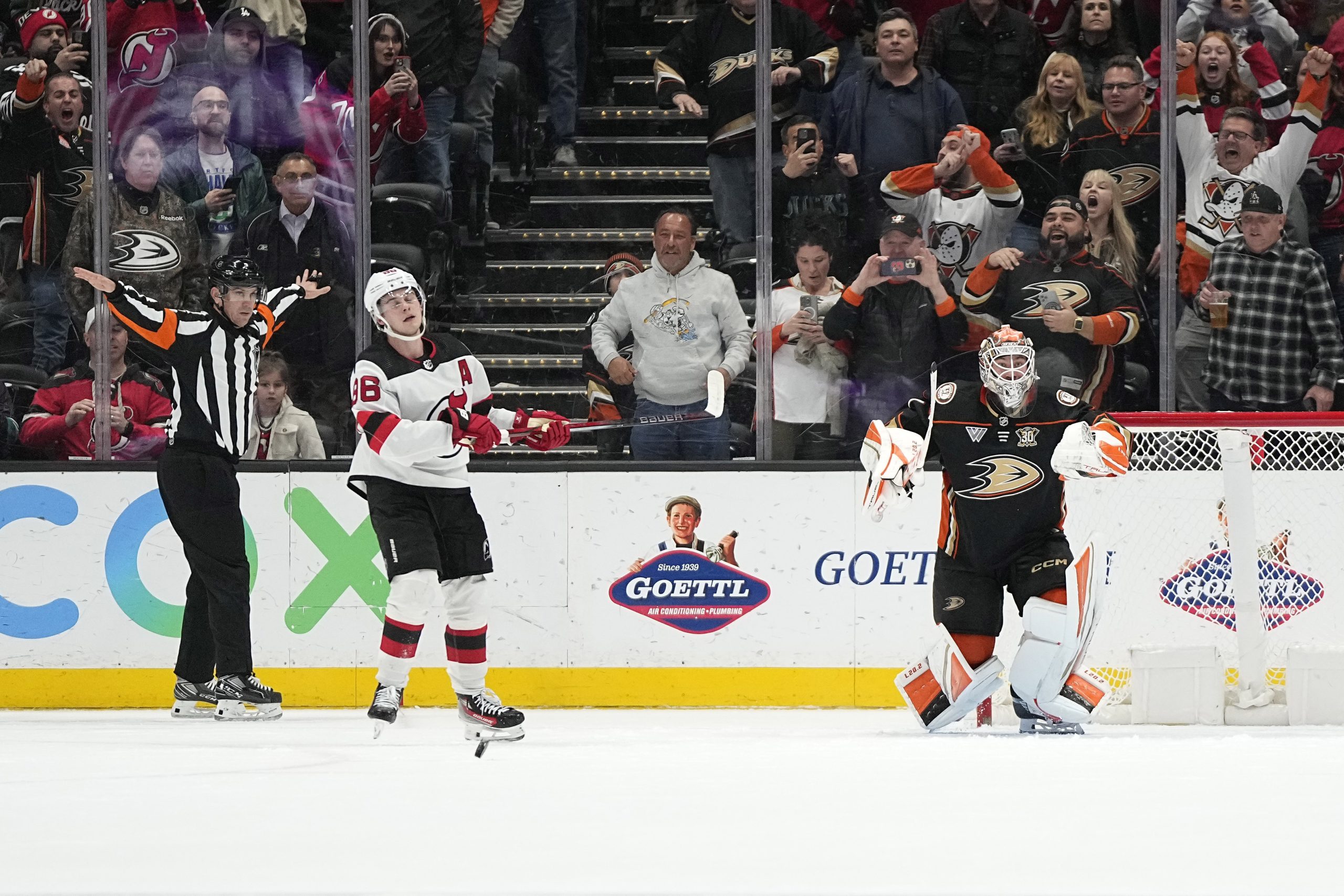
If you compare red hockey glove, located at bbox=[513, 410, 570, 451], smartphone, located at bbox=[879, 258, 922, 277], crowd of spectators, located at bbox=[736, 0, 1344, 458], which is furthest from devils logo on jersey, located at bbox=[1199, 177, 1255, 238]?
red hockey glove, located at bbox=[513, 410, 570, 451]

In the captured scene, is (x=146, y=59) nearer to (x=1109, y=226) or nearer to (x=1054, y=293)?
(x=1054, y=293)

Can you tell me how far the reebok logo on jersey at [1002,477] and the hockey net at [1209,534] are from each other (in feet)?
2.19

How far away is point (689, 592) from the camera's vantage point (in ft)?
18.9

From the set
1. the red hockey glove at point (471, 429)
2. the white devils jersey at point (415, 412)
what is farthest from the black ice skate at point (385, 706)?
the red hockey glove at point (471, 429)

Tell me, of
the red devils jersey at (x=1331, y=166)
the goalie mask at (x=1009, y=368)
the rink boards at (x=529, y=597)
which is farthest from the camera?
the red devils jersey at (x=1331, y=166)

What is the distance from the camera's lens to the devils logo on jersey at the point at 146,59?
6.14 meters

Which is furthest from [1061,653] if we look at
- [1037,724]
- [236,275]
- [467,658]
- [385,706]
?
[236,275]

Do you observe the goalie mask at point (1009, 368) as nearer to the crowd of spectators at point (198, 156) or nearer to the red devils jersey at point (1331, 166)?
the red devils jersey at point (1331, 166)

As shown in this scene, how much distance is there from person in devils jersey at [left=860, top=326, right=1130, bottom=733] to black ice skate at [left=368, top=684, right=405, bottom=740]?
1.49 metres

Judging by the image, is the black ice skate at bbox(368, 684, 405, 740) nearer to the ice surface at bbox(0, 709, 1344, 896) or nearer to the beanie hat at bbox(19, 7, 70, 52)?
the ice surface at bbox(0, 709, 1344, 896)

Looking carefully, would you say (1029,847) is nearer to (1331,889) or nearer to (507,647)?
(1331,889)

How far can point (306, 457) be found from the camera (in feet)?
19.4

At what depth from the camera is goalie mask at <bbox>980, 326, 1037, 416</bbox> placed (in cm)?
470

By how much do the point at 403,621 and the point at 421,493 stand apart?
1.23 ft
